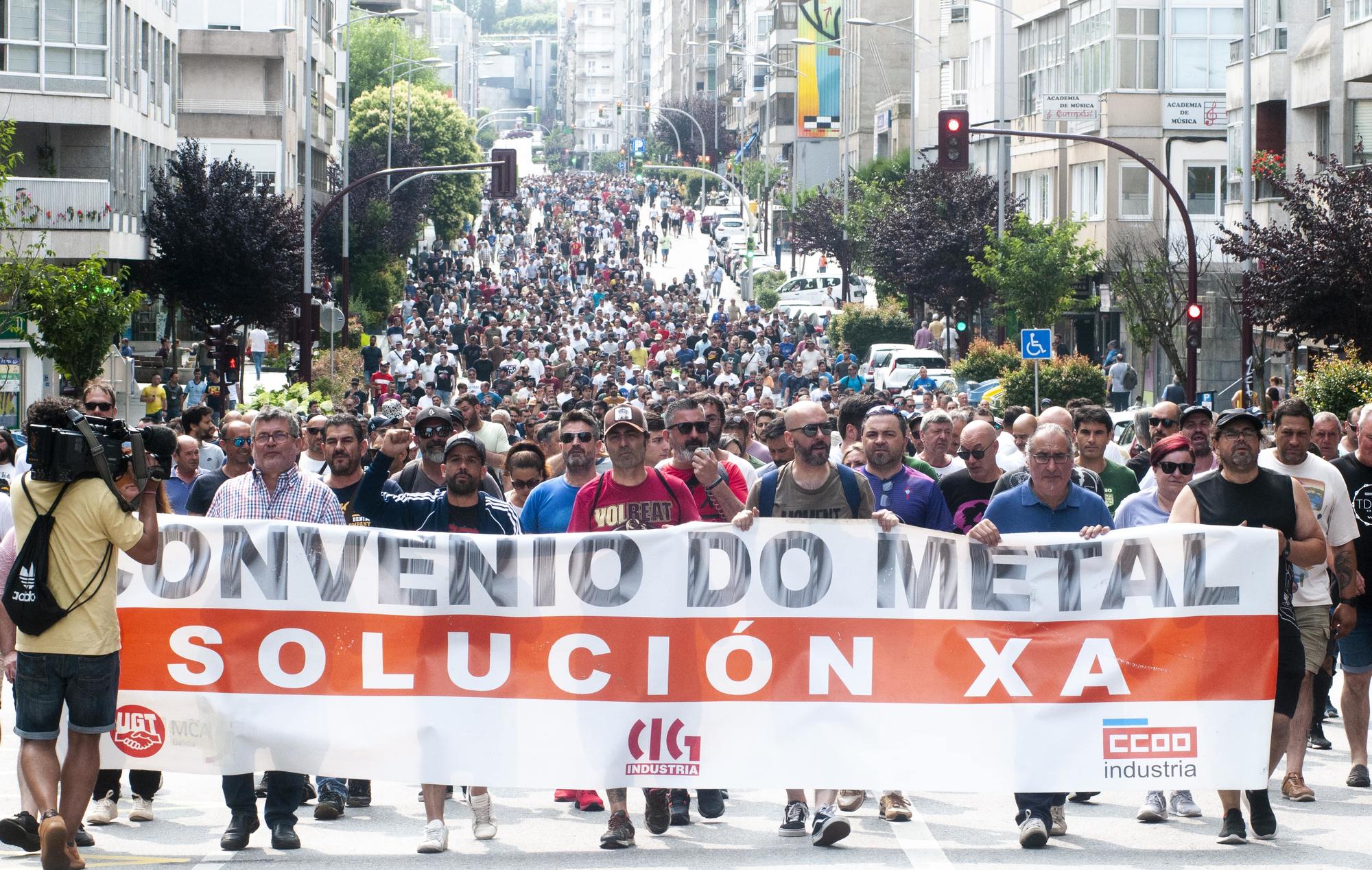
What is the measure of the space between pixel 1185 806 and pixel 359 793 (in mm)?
3773

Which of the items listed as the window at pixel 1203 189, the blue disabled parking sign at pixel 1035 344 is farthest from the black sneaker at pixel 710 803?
the window at pixel 1203 189

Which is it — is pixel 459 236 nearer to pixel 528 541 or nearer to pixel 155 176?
pixel 155 176

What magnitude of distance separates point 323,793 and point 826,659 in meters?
2.38

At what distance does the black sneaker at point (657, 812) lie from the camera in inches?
357

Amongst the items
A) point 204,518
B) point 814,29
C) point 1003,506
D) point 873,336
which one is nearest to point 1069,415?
point 1003,506

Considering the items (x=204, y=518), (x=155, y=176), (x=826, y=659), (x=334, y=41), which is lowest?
(x=826, y=659)

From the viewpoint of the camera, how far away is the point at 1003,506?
934 cm

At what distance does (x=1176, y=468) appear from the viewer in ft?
33.3

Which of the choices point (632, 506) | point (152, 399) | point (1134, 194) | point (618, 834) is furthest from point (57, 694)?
point (1134, 194)

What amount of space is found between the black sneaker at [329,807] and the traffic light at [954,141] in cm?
2534

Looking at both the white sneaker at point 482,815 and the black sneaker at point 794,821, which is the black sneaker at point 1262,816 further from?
the white sneaker at point 482,815

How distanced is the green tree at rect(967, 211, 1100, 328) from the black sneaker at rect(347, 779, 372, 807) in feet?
116

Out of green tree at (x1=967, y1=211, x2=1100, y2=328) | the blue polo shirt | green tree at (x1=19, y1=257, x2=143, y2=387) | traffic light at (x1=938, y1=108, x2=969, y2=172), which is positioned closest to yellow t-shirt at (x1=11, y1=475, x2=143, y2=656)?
the blue polo shirt

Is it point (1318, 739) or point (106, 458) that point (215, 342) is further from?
point (106, 458)
